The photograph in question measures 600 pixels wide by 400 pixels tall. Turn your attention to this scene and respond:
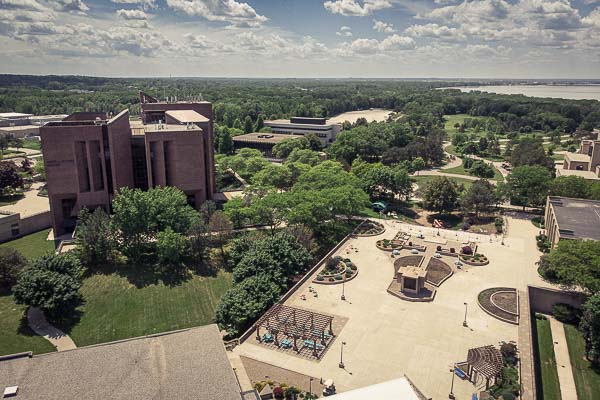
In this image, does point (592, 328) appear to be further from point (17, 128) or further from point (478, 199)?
point (17, 128)

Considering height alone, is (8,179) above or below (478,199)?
above

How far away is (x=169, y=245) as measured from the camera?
156 feet

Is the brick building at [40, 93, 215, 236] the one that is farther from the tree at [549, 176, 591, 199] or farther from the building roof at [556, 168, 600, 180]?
the building roof at [556, 168, 600, 180]

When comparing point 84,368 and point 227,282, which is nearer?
point 84,368

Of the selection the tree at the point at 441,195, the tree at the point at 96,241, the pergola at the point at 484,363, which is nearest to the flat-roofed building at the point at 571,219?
the tree at the point at 441,195

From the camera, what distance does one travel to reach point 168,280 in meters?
47.8

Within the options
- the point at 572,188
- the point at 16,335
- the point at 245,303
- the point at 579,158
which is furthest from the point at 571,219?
the point at 16,335

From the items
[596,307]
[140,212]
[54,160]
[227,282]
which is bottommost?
[227,282]

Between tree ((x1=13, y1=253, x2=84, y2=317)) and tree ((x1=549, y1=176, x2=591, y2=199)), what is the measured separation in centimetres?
6842

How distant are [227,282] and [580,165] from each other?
3247 inches

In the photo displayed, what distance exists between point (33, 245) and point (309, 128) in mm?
85292

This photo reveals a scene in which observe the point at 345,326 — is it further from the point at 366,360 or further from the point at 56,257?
the point at 56,257

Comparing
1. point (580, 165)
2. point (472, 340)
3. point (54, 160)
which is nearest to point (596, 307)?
point (472, 340)

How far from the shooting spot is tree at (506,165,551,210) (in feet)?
226
